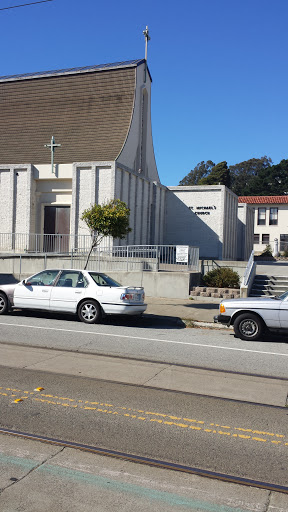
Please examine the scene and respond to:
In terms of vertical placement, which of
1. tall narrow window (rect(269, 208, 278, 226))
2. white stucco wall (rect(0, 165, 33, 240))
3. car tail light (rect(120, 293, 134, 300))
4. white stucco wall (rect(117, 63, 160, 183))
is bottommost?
car tail light (rect(120, 293, 134, 300))

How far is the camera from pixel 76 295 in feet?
42.1

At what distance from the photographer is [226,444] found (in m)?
4.85

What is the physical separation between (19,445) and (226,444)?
6.80ft

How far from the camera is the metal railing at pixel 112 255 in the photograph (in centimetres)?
1928

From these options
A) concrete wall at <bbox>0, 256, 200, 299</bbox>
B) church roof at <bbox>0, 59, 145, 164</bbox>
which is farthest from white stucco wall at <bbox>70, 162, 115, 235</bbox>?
concrete wall at <bbox>0, 256, 200, 299</bbox>

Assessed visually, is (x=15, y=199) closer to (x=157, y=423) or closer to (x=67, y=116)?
(x=67, y=116)

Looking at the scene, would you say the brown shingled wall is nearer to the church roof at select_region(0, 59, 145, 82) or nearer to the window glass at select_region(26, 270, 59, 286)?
the church roof at select_region(0, 59, 145, 82)

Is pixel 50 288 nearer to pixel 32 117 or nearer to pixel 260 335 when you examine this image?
pixel 260 335

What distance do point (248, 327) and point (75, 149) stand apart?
733 inches

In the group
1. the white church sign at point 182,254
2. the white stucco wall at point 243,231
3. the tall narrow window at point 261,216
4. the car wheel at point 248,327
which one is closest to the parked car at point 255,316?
the car wheel at point 248,327

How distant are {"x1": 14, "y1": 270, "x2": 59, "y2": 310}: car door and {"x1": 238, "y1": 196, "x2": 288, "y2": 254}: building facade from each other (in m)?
43.5

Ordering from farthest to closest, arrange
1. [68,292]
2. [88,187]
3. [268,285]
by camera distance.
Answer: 1. [88,187]
2. [268,285]
3. [68,292]

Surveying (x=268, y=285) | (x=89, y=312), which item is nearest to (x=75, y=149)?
(x=268, y=285)

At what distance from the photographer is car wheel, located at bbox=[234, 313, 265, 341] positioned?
430 inches
